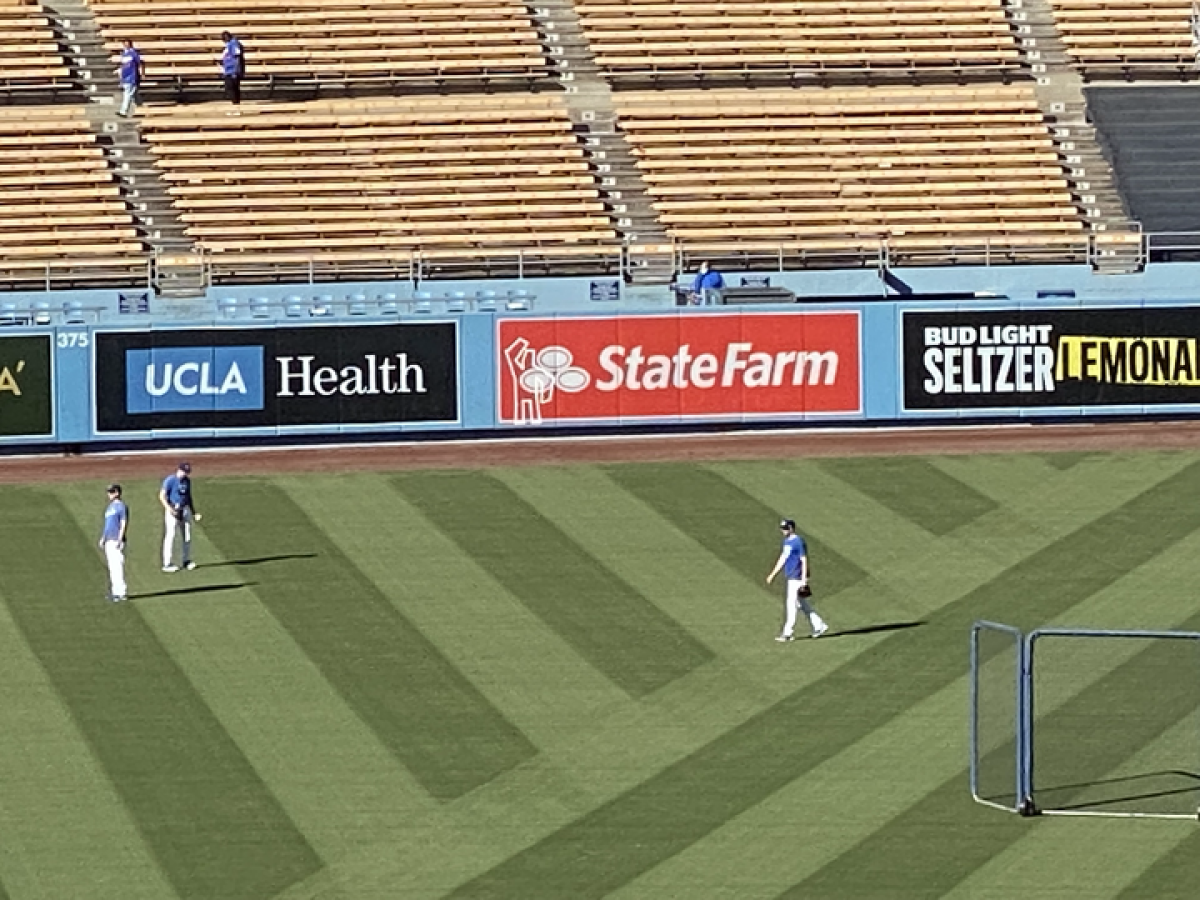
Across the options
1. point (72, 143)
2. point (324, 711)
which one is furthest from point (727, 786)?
point (72, 143)

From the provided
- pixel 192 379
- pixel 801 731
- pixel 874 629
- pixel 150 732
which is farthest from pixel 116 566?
pixel 192 379

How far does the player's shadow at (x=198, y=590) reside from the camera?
35812mm

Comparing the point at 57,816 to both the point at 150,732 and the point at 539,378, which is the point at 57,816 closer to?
the point at 150,732

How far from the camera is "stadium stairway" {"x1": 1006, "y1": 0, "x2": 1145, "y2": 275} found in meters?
54.8

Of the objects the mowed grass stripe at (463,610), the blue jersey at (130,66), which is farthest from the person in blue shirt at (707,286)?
the blue jersey at (130,66)

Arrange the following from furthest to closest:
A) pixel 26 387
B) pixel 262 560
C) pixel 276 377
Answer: pixel 276 377 → pixel 26 387 → pixel 262 560

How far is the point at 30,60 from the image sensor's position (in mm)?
57250

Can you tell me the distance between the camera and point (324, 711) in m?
30.0

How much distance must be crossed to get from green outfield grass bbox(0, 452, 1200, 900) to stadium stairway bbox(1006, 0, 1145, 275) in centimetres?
1190

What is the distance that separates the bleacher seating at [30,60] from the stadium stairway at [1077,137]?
21292 mm

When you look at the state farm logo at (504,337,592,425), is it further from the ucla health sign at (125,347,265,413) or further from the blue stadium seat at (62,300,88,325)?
the blue stadium seat at (62,300,88,325)

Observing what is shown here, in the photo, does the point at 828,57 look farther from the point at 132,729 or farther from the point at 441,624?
the point at 132,729

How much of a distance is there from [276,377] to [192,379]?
4.65ft

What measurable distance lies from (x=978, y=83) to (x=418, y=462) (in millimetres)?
20664
